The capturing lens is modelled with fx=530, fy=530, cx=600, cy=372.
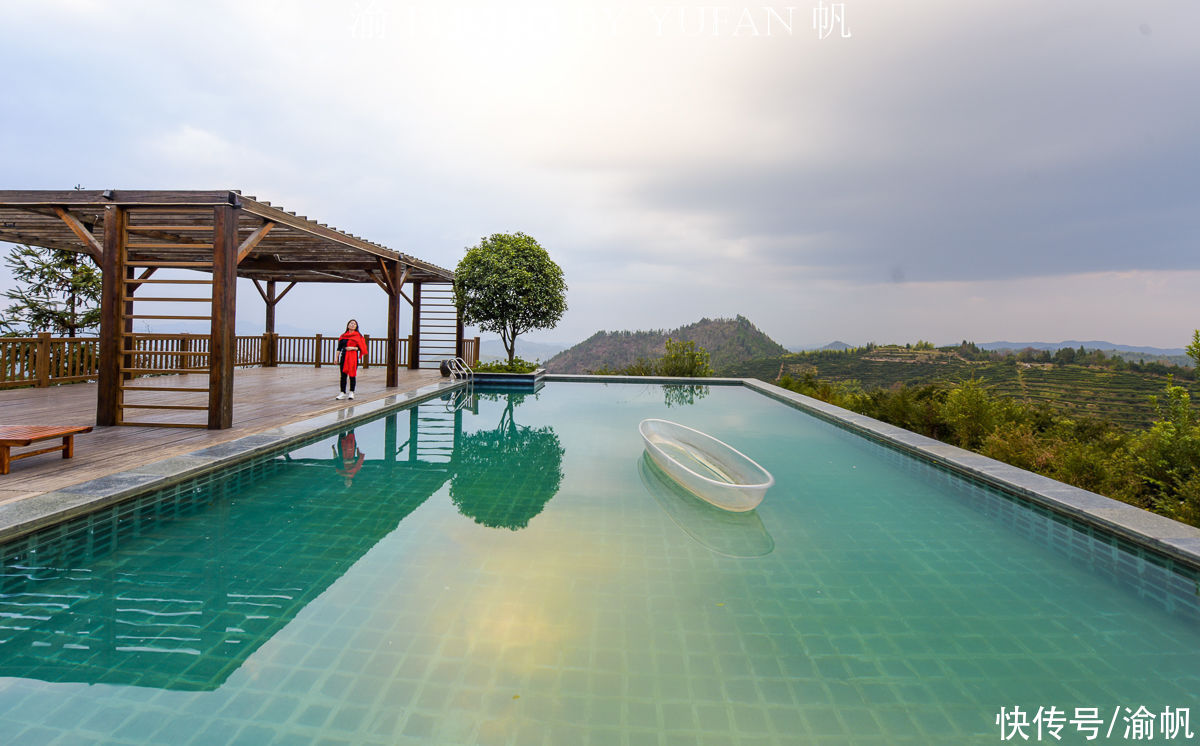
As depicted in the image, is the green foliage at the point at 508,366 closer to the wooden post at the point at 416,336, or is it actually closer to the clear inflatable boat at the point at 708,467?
the wooden post at the point at 416,336

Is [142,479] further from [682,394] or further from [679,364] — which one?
[679,364]

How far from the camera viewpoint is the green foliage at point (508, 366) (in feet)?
44.1

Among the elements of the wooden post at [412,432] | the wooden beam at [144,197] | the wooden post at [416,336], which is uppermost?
the wooden beam at [144,197]

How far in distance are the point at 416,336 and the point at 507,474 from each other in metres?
10.8

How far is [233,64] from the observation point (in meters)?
11.6

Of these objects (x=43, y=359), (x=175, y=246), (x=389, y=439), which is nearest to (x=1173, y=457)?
(x=389, y=439)

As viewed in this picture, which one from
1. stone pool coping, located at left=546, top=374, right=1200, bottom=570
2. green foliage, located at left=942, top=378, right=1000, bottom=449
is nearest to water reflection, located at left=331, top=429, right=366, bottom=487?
stone pool coping, located at left=546, top=374, right=1200, bottom=570

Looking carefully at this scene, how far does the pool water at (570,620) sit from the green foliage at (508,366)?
8.88 m

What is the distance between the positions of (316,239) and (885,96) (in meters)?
10.8

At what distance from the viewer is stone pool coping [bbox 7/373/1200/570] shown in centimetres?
311

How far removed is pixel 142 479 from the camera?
12.5 ft

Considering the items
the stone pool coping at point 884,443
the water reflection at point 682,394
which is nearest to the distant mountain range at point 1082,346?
the water reflection at point 682,394

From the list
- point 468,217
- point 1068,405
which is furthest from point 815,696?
point 468,217

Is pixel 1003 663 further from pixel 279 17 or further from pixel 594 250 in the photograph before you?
pixel 594 250
